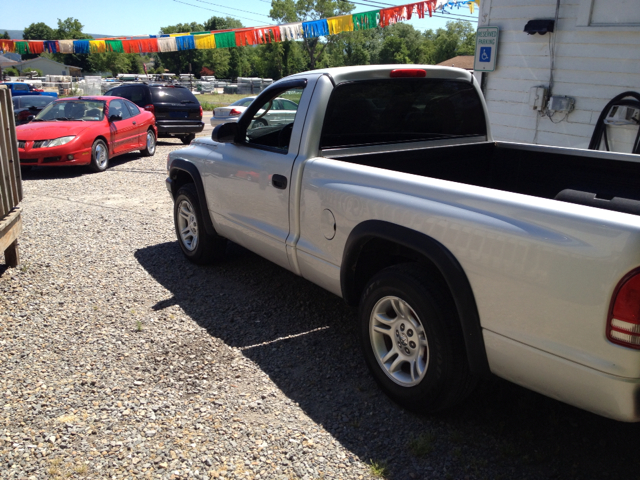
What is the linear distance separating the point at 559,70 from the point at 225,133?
5410mm

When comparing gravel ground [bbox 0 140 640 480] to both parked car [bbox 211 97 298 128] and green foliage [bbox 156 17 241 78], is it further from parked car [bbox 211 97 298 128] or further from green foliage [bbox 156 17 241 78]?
green foliage [bbox 156 17 241 78]

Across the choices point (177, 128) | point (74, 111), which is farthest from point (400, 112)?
point (177, 128)

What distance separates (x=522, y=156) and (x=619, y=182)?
777 mm

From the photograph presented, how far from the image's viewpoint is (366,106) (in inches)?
158

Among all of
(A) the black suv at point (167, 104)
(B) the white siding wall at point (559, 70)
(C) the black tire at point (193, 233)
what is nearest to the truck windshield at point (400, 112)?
(C) the black tire at point (193, 233)

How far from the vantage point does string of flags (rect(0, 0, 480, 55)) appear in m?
14.8

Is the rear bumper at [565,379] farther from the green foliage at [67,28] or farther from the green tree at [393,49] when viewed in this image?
the green foliage at [67,28]

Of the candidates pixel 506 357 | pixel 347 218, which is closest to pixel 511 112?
pixel 347 218

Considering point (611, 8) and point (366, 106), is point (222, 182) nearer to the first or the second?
point (366, 106)

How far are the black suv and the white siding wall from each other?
9183 millimetres

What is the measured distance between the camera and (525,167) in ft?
14.1

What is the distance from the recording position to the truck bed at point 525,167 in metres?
3.74

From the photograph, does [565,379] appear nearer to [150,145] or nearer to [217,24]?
[150,145]

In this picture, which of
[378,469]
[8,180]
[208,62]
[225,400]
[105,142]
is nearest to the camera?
[378,469]
